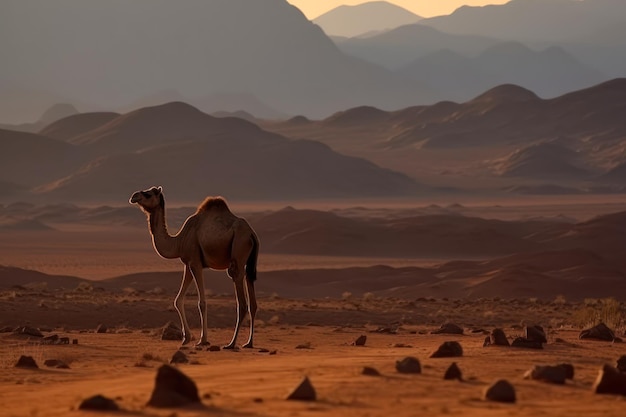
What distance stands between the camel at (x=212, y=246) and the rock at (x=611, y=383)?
6.36m

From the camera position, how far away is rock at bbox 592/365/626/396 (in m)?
11.2

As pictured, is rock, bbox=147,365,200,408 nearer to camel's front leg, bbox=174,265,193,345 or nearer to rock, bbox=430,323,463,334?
camel's front leg, bbox=174,265,193,345

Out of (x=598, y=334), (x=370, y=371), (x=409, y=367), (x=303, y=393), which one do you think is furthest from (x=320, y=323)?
(x=303, y=393)

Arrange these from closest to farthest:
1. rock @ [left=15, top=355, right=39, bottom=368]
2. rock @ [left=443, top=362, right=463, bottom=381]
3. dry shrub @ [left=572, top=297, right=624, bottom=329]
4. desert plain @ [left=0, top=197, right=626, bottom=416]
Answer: desert plain @ [left=0, top=197, right=626, bottom=416], rock @ [left=443, top=362, right=463, bottom=381], rock @ [left=15, top=355, right=39, bottom=368], dry shrub @ [left=572, top=297, right=624, bottom=329]

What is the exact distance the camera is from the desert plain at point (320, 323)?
36.1 ft

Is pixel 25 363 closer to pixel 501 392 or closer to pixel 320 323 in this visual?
pixel 501 392

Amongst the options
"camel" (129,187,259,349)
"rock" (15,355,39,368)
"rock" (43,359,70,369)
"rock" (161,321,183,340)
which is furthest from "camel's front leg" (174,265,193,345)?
"rock" (15,355,39,368)

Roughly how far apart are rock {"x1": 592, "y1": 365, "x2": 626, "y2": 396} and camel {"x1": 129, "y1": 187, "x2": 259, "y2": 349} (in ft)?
20.9

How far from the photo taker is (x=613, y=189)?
104 metres

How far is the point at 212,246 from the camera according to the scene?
665 inches

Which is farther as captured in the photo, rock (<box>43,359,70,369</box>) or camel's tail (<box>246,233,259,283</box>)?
camel's tail (<box>246,233,259,283</box>)

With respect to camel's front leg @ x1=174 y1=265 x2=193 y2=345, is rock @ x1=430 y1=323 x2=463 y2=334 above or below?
below

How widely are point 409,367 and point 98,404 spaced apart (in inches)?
135

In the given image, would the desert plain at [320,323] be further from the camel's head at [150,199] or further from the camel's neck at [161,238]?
the camel's head at [150,199]
